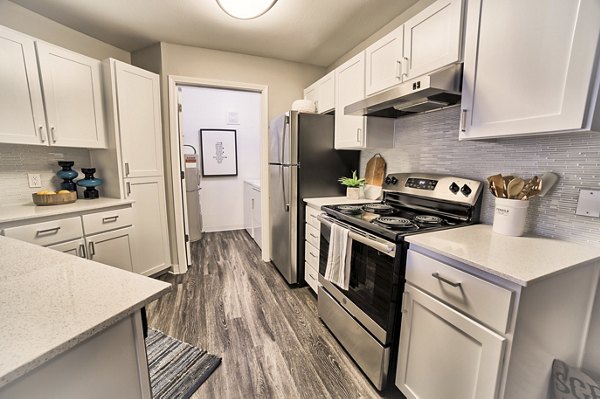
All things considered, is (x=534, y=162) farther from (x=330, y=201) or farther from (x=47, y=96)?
(x=47, y=96)

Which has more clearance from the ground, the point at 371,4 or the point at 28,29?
the point at 371,4

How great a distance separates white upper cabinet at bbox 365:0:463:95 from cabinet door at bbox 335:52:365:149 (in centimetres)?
11

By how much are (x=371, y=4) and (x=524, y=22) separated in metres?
1.14

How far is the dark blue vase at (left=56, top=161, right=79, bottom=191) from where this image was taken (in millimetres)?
2203

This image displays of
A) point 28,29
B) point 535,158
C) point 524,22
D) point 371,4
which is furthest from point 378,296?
point 28,29

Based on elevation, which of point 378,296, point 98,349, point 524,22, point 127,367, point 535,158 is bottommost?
point 378,296

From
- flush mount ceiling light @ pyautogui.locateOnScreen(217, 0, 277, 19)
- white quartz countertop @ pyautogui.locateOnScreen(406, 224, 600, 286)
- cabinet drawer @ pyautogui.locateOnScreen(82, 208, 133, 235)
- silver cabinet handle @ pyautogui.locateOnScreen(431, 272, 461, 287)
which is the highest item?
flush mount ceiling light @ pyautogui.locateOnScreen(217, 0, 277, 19)

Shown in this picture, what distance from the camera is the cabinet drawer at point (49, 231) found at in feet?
5.43

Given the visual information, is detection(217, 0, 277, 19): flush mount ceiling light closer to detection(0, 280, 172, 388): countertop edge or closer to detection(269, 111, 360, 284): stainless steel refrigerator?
detection(269, 111, 360, 284): stainless steel refrigerator

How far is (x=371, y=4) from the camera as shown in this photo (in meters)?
1.86

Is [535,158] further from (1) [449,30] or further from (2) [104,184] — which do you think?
(2) [104,184]

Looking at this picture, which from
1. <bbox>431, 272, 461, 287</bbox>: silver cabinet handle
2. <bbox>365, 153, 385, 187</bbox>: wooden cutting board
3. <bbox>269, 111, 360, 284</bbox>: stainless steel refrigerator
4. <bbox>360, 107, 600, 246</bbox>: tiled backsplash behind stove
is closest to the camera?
<bbox>431, 272, 461, 287</bbox>: silver cabinet handle

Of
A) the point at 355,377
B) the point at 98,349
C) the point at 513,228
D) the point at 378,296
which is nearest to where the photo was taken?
the point at 98,349

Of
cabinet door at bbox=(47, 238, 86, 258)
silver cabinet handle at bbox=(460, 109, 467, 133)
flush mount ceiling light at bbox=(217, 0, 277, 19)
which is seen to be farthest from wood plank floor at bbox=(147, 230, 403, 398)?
flush mount ceiling light at bbox=(217, 0, 277, 19)
